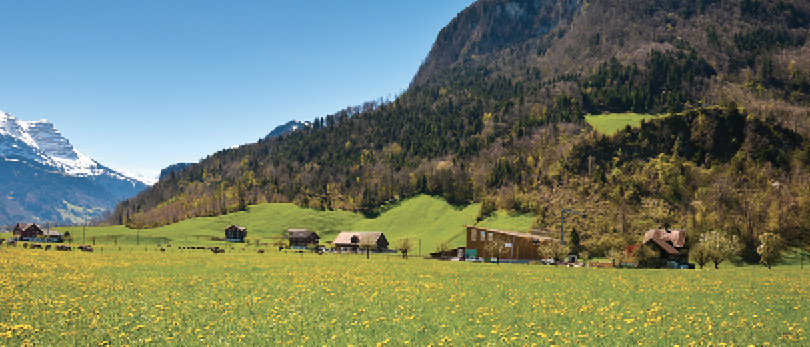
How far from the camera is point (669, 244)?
98938 mm

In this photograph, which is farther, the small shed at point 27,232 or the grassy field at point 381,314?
the small shed at point 27,232

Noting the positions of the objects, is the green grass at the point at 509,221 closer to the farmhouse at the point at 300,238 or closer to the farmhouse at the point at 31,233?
the farmhouse at the point at 300,238

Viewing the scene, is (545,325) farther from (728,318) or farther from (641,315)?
(728,318)

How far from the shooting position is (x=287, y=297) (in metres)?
28.1

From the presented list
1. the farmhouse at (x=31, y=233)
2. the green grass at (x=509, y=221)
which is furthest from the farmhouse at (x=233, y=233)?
the green grass at (x=509, y=221)

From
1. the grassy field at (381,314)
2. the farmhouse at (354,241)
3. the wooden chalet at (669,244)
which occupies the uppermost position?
the grassy field at (381,314)

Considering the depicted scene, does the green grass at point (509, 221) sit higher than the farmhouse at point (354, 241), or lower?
higher

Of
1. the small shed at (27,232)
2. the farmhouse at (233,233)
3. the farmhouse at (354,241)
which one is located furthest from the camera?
the farmhouse at (233,233)

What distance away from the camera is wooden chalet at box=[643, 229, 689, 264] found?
93.8 meters

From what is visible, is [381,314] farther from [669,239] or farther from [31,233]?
[31,233]

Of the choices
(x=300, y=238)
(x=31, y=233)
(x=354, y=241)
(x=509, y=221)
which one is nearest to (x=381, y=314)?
(x=354, y=241)

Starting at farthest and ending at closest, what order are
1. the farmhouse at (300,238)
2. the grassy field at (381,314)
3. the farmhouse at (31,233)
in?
the farmhouse at (31,233), the farmhouse at (300,238), the grassy field at (381,314)

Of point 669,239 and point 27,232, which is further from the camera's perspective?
point 27,232

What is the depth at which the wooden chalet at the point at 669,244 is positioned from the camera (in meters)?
93.8
